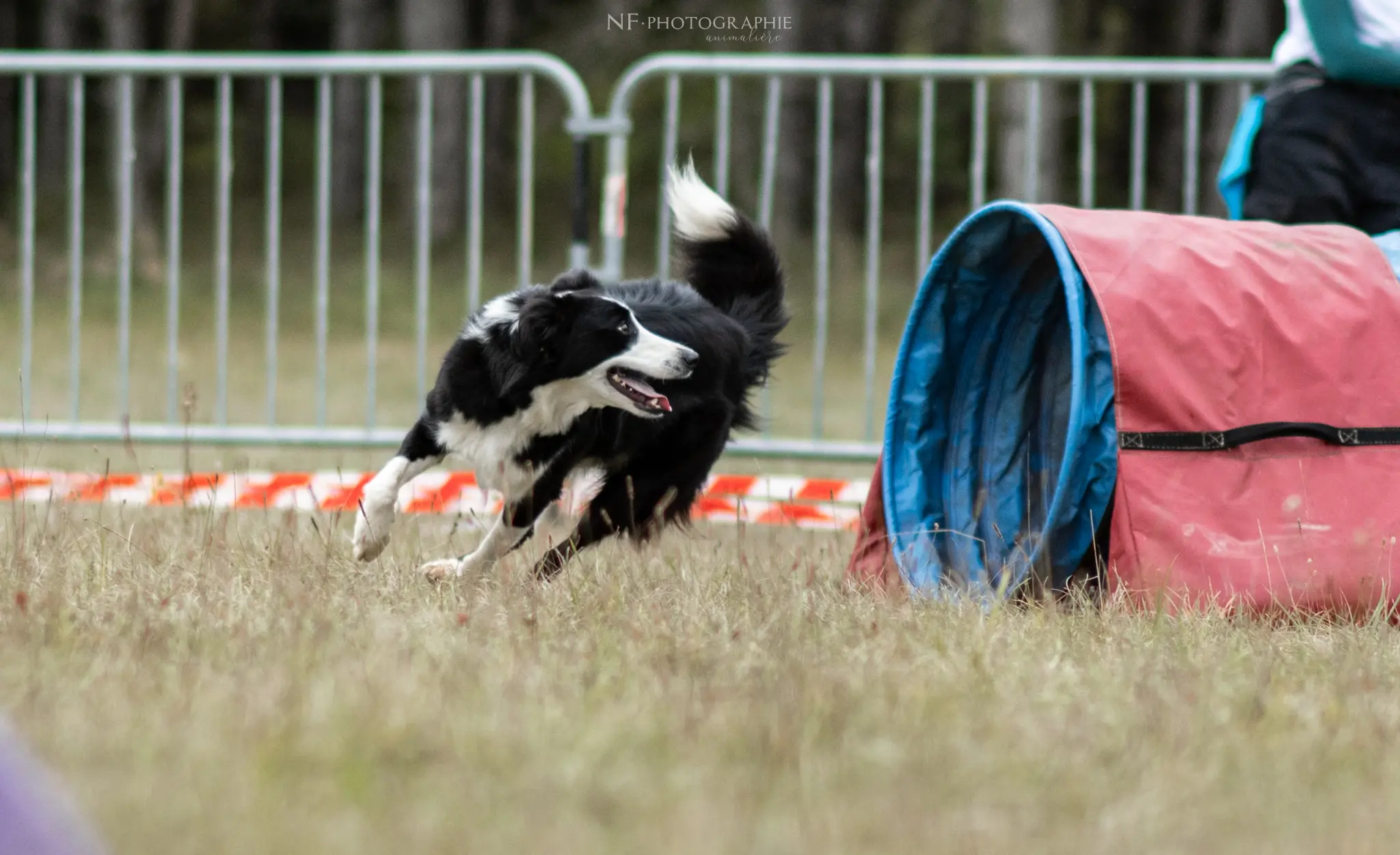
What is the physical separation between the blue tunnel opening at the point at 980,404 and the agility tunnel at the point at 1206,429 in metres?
0.02

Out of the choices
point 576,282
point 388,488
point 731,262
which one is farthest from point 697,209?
point 388,488

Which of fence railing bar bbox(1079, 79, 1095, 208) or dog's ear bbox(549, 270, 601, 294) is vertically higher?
fence railing bar bbox(1079, 79, 1095, 208)

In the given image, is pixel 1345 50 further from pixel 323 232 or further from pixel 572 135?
pixel 323 232

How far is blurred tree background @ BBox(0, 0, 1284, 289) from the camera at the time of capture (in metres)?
18.3

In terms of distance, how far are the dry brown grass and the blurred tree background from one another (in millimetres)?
13238

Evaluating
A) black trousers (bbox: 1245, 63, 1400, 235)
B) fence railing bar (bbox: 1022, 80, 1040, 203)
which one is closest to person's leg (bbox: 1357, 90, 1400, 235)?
black trousers (bbox: 1245, 63, 1400, 235)

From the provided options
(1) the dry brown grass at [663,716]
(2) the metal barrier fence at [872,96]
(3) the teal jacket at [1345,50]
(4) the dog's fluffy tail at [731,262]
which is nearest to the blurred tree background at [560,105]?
(2) the metal barrier fence at [872,96]

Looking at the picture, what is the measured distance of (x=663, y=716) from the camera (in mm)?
2262

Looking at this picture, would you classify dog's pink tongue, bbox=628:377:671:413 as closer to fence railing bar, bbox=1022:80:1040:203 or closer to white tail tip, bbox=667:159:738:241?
white tail tip, bbox=667:159:738:241

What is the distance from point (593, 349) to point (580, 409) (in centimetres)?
22

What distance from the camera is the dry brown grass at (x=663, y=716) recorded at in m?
1.86

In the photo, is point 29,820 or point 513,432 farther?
point 513,432

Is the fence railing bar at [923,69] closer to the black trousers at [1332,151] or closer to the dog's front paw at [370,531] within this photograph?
the black trousers at [1332,151]

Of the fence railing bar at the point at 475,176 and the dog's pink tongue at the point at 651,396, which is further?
the fence railing bar at the point at 475,176
